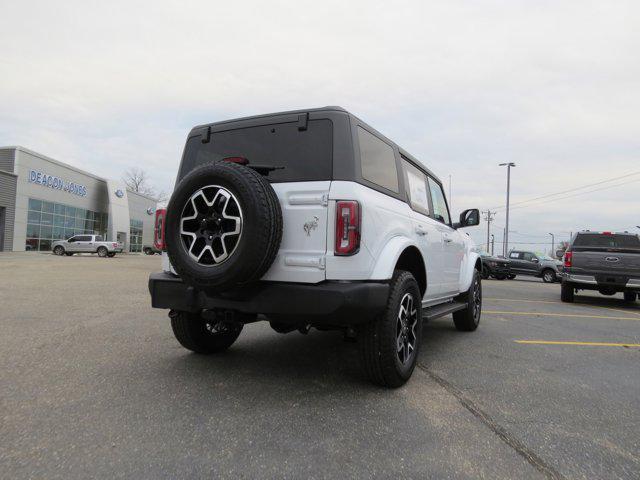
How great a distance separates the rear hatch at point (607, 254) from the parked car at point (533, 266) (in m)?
12.0

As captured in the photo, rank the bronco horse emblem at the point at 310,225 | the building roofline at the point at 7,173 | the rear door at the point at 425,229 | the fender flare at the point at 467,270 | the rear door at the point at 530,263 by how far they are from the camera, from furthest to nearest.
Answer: the building roofline at the point at 7,173 < the rear door at the point at 530,263 < the fender flare at the point at 467,270 < the rear door at the point at 425,229 < the bronco horse emblem at the point at 310,225

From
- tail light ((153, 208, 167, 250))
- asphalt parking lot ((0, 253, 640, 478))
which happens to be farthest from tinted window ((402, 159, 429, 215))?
tail light ((153, 208, 167, 250))

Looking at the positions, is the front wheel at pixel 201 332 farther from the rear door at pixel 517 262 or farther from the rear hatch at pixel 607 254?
the rear door at pixel 517 262

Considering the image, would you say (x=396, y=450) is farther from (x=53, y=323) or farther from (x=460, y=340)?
(x=53, y=323)

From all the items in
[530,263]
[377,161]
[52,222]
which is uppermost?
[52,222]

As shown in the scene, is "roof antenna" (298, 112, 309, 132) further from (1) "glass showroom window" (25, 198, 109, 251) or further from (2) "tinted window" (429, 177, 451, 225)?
(1) "glass showroom window" (25, 198, 109, 251)

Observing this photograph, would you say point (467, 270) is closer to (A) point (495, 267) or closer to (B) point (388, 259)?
(B) point (388, 259)

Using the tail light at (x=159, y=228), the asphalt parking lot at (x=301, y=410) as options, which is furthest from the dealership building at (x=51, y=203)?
the tail light at (x=159, y=228)

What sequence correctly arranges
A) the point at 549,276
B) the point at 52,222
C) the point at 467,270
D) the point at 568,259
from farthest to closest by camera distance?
the point at 52,222
the point at 549,276
the point at 568,259
the point at 467,270


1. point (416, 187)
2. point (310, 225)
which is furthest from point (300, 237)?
point (416, 187)

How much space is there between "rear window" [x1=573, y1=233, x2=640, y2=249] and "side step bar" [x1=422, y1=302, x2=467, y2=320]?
7240 millimetres

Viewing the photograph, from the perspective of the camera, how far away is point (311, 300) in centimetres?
294

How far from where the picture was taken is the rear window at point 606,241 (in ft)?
35.1

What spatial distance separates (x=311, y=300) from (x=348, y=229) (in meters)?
0.54
